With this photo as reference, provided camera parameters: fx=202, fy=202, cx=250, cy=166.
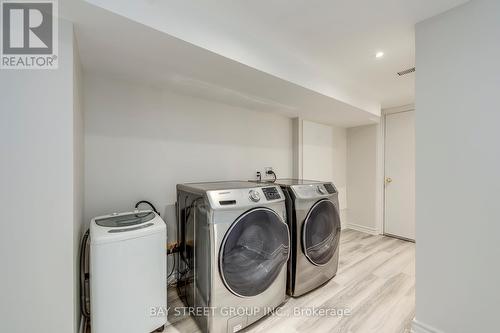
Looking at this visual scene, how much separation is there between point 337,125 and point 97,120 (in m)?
3.41

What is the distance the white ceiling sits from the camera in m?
1.17

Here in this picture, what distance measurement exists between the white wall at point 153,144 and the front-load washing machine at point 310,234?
2.89 ft

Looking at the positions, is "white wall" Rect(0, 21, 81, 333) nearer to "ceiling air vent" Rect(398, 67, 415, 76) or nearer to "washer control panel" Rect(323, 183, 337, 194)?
"washer control panel" Rect(323, 183, 337, 194)

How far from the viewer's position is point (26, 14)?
0.95m

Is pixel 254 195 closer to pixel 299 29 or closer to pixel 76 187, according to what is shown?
pixel 76 187

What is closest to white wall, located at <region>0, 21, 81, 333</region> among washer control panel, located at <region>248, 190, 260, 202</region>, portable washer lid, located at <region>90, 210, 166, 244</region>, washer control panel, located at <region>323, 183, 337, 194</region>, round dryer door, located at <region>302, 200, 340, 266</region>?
portable washer lid, located at <region>90, 210, 166, 244</region>

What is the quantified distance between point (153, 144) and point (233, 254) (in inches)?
49.5

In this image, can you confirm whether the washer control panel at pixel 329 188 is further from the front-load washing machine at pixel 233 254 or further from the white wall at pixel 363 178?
the white wall at pixel 363 178

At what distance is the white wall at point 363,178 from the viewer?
341 centimetres

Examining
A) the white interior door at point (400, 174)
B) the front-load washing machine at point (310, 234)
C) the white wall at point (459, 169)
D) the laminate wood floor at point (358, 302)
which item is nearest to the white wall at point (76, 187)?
the laminate wood floor at point (358, 302)

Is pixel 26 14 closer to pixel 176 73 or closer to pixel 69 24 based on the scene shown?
pixel 69 24

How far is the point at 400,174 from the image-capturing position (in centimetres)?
326

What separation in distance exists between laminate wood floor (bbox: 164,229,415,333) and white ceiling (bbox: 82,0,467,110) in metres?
1.91

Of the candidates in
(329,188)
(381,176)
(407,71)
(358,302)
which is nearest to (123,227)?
(329,188)
